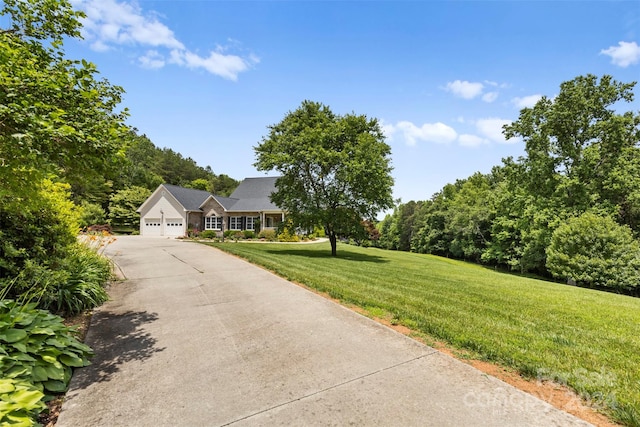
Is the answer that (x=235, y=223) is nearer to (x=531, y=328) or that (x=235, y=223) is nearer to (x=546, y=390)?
(x=531, y=328)

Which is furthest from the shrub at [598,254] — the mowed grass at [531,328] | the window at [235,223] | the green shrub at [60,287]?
the window at [235,223]

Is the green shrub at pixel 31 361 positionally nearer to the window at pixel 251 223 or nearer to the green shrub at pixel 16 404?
the green shrub at pixel 16 404

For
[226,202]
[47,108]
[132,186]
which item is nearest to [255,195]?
[226,202]

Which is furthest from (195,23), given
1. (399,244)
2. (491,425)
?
(399,244)

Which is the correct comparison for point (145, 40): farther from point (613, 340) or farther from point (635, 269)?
point (635, 269)

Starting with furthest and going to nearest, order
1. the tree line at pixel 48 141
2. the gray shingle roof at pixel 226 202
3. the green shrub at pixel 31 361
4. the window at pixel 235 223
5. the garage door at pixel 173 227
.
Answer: the gray shingle roof at pixel 226 202, the window at pixel 235 223, the garage door at pixel 173 227, the tree line at pixel 48 141, the green shrub at pixel 31 361

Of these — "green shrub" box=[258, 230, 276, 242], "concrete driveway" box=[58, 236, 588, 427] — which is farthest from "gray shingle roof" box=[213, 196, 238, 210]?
"concrete driveway" box=[58, 236, 588, 427]

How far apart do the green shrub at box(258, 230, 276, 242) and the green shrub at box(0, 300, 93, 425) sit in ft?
78.5

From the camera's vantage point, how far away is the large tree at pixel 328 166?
15938mm

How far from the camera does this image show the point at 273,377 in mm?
3277

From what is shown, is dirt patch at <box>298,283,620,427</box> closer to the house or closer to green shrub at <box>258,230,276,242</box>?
green shrub at <box>258,230,276,242</box>

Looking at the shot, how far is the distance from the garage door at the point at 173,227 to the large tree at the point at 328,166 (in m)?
17.6

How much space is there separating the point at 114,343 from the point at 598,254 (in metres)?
24.3

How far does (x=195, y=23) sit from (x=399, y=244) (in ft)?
173
